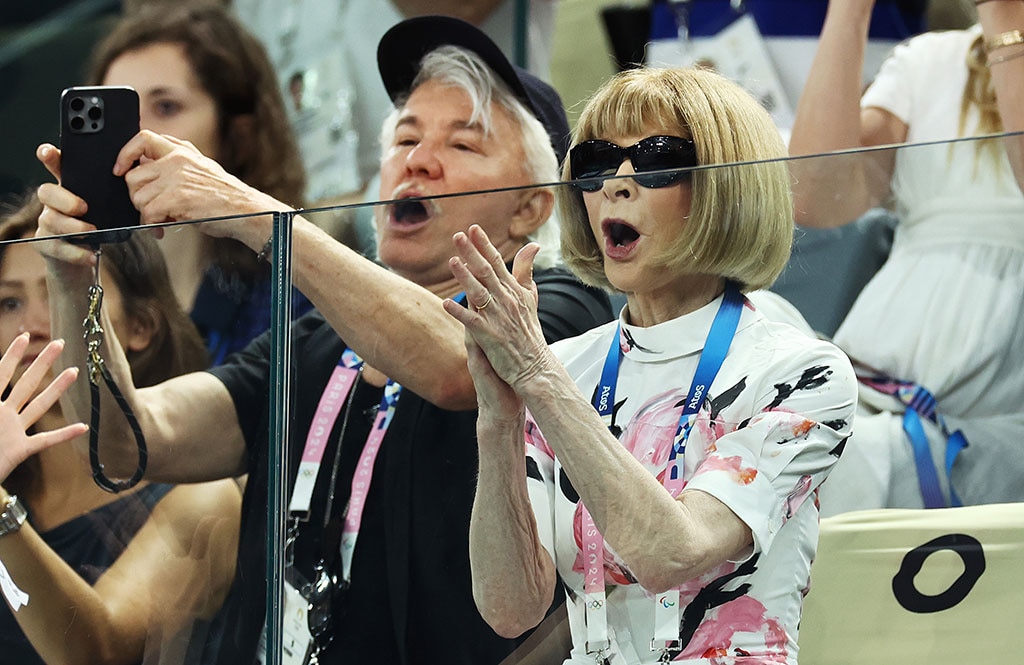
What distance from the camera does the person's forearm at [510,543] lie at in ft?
4.37

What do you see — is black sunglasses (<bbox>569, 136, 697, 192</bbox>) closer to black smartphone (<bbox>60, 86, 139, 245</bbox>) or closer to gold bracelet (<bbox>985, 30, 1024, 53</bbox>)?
black smartphone (<bbox>60, 86, 139, 245</bbox>)

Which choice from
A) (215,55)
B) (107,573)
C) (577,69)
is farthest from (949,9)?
(107,573)

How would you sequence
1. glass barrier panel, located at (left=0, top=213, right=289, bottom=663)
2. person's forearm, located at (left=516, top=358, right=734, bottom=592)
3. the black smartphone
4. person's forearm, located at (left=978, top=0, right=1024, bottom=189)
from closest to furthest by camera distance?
person's forearm, located at (left=516, top=358, right=734, bottom=592), glass barrier panel, located at (left=0, top=213, right=289, bottom=663), the black smartphone, person's forearm, located at (left=978, top=0, right=1024, bottom=189)

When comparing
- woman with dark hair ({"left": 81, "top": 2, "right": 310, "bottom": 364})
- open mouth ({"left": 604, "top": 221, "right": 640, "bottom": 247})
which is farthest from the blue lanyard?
woman with dark hair ({"left": 81, "top": 2, "right": 310, "bottom": 364})

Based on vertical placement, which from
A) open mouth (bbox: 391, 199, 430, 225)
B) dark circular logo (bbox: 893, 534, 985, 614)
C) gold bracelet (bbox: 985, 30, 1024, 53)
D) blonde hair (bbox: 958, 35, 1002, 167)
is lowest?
dark circular logo (bbox: 893, 534, 985, 614)

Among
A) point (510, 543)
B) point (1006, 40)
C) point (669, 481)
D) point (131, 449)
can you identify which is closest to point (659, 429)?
point (669, 481)

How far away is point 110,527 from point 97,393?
15 centimetres

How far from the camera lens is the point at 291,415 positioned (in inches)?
57.4

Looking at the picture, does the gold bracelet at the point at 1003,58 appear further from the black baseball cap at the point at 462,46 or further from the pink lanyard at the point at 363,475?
the pink lanyard at the point at 363,475

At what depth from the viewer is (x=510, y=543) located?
52.8 inches

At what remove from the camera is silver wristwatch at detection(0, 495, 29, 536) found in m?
1.54

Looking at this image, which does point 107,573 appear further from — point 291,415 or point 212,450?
point 291,415

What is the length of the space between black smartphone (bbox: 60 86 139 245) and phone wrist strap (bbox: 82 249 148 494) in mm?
164

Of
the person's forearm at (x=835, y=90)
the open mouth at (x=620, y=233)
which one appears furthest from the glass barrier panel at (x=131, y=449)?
the person's forearm at (x=835, y=90)
